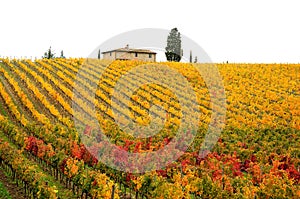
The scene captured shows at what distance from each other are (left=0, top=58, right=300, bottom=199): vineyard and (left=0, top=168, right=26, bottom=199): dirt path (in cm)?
31

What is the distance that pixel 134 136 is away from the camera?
27359mm

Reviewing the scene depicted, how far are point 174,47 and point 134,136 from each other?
57540 mm

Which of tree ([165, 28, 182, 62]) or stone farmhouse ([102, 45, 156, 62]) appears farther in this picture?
tree ([165, 28, 182, 62])

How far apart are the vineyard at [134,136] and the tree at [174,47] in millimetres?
19912

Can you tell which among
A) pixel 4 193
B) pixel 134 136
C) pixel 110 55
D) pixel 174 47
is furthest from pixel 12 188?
pixel 174 47

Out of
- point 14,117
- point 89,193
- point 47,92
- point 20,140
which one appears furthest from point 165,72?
point 89,193

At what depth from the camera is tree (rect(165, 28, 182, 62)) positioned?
8162 centimetres

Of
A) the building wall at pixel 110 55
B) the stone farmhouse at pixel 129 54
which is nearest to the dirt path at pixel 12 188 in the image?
the stone farmhouse at pixel 129 54

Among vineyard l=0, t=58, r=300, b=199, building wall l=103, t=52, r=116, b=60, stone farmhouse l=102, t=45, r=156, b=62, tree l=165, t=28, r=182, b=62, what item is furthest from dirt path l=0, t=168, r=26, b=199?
tree l=165, t=28, r=182, b=62

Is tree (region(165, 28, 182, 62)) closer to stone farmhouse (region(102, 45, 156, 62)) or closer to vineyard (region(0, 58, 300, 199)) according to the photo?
stone farmhouse (region(102, 45, 156, 62))

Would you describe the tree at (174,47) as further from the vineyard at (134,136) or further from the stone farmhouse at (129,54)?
the vineyard at (134,136)

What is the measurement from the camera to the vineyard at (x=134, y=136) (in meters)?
16.9

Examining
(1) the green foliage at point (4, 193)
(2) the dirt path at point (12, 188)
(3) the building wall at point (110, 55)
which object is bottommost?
(2) the dirt path at point (12, 188)

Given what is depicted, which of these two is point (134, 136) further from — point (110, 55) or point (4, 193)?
point (110, 55)
